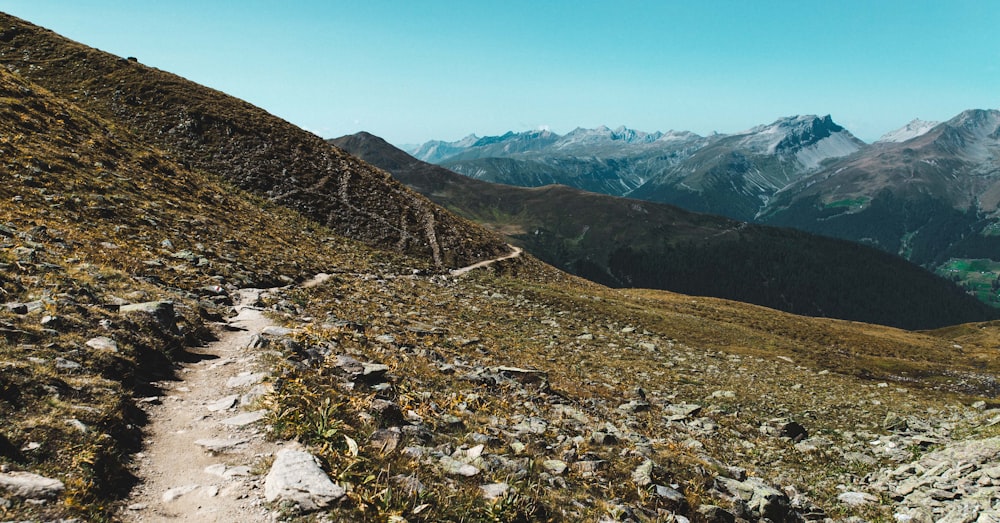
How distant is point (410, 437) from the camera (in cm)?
1029

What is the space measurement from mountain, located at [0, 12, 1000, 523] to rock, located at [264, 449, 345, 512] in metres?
0.05

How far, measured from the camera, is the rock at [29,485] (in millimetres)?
5910

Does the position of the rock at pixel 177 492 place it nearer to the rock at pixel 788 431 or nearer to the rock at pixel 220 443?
the rock at pixel 220 443

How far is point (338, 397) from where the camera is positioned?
Answer: 1095 cm

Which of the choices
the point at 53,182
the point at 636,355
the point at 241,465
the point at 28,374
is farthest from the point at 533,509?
the point at 53,182

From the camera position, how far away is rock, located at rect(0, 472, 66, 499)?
591cm

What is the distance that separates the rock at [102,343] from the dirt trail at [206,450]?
1.41 meters

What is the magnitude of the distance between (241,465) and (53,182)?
2677 cm

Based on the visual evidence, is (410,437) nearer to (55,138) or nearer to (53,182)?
(53,182)

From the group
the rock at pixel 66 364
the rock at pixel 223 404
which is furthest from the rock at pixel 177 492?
the rock at pixel 66 364

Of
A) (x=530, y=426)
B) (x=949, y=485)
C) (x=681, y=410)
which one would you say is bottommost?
(x=681, y=410)

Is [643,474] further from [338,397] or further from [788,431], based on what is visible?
[788,431]

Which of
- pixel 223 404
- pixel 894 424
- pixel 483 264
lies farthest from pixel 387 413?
pixel 483 264

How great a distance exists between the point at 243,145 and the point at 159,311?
173ft
